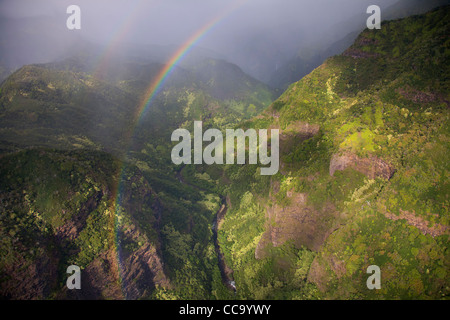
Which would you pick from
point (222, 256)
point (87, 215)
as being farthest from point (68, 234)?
point (222, 256)

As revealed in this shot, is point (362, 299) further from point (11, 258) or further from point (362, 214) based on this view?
point (11, 258)

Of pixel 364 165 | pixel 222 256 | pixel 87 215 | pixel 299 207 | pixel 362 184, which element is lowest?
pixel 222 256

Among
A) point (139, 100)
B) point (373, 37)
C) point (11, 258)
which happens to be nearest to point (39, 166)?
point (11, 258)

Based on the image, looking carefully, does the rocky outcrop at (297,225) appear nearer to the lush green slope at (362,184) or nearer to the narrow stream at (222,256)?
the lush green slope at (362,184)

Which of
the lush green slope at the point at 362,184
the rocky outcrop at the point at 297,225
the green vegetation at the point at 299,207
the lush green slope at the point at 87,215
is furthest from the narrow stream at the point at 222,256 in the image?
the rocky outcrop at the point at 297,225

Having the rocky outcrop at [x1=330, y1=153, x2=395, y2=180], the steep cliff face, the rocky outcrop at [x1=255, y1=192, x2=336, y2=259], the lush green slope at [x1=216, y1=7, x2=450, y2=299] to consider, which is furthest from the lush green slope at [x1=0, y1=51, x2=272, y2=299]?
the rocky outcrop at [x1=330, y1=153, x2=395, y2=180]

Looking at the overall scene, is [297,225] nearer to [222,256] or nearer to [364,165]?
[364,165]

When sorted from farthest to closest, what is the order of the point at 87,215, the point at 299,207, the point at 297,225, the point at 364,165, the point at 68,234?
the point at 297,225 → the point at 299,207 → the point at 87,215 → the point at 364,165 → the point at 68,234
